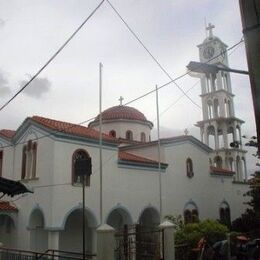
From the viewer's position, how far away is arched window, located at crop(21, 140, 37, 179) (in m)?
21.0

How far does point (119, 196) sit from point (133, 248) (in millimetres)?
8666

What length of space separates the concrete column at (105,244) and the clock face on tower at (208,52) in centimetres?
2979

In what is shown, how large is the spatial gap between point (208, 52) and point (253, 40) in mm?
37552

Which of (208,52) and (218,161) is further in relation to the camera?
(208,52)

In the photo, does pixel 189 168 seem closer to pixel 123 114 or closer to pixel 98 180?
pixel 123 114

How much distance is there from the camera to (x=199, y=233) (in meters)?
19.0

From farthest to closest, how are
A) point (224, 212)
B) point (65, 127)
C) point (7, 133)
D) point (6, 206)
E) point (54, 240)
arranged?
1. point (224, 212)
2. point (7, 133)
3. point (6, 206)
4. point (65, 127)
5. point (54, 240)

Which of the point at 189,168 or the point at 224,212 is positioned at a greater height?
the point at 189,168

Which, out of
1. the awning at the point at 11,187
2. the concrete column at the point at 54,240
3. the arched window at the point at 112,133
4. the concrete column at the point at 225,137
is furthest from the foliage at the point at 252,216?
the awning at the point at 11,187

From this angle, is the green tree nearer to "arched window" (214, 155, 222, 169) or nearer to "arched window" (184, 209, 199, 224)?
"arched window" (184, 209, 199, 224)

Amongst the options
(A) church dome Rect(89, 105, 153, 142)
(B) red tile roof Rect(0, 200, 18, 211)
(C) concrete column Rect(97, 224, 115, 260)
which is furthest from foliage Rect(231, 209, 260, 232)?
(C) concrete column Rect(97, 224, 115, 260)

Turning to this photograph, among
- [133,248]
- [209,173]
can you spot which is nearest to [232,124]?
[209,173]

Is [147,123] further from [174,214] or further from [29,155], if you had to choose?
[29,155]

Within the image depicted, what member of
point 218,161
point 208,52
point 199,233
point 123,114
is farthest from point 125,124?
point 199,233
